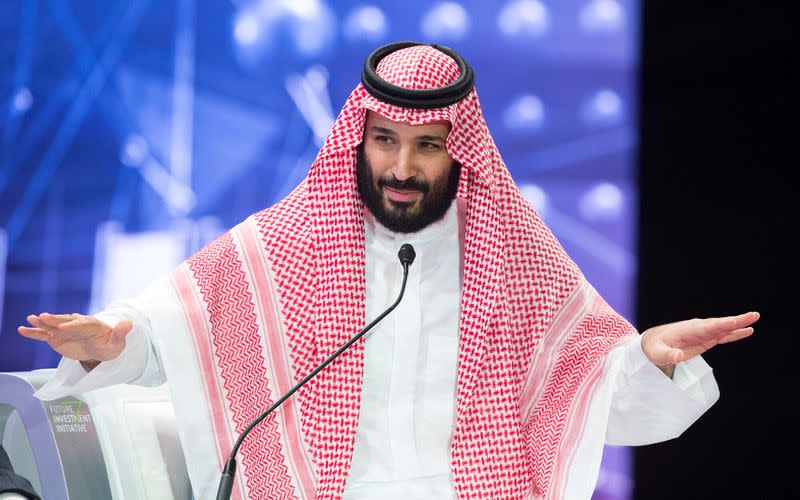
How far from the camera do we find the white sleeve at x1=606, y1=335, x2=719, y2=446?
2.10m

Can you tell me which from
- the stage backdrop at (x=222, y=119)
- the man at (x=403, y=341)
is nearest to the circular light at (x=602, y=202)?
the stage backdrop at (x=222, y=119)

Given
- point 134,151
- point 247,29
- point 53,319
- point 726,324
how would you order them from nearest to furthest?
point 53,319, point 726,324, point 247,29, point 134,151

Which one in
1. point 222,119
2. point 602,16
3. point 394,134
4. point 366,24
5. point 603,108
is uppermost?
point 366,24

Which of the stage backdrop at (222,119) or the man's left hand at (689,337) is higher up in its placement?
the stage backdrop at (222,119)

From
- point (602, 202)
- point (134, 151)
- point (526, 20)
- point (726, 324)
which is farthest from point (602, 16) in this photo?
point (726, 324)

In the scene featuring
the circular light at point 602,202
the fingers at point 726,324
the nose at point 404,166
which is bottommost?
the fingers at point 726,324

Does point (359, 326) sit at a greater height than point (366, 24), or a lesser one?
lesser

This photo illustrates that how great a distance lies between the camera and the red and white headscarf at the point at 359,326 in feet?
7.04

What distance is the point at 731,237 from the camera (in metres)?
3.59

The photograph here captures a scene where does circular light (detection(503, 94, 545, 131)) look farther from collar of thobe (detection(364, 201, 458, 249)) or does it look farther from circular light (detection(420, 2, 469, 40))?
collar of thobe (detection(364, 201, 458, 249))

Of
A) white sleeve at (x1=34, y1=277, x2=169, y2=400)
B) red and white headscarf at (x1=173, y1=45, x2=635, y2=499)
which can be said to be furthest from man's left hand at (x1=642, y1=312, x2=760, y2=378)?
white sleeve at (x1=34, y1=277, x2=169, y2=400)

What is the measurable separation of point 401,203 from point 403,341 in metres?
0.34

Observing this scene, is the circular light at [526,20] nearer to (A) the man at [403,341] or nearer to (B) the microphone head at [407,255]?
(A) the man at [403,341]

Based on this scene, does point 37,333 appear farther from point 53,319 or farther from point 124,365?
point 124,365
